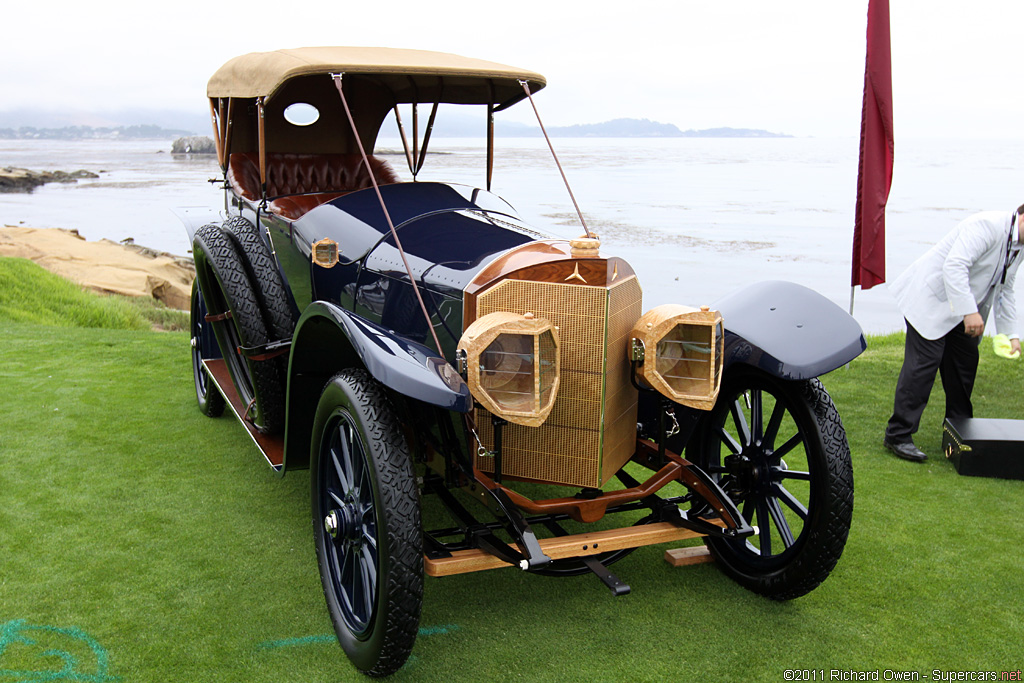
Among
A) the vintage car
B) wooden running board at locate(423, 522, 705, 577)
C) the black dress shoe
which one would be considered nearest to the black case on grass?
the black dress shoe

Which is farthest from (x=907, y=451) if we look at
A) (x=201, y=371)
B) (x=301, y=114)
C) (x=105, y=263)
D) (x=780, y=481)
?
(x=105, y=263)

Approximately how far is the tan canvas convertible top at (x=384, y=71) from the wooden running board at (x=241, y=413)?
1.51 metres

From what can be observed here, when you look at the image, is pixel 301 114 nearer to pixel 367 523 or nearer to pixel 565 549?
pixel 367 523

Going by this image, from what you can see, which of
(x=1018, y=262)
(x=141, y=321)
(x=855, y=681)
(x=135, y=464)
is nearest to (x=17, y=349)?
(x=141, y=321)

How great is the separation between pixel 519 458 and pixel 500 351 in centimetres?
49

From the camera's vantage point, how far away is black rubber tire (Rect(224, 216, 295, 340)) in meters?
3.80

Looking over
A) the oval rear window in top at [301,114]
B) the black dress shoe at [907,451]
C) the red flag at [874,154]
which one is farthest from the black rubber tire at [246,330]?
the red flag at [874,154]

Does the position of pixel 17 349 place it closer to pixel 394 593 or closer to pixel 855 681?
pixel 394 593

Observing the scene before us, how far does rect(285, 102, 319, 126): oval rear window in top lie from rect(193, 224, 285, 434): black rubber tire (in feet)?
3.58

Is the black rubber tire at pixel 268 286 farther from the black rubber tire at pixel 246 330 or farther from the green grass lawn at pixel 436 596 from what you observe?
the green grass lawn at pixel 436 596

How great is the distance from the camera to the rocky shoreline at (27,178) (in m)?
22.6

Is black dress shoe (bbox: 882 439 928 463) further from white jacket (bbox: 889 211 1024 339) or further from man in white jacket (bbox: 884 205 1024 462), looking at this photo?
white jacket (bbox: 889 211 1024 339)

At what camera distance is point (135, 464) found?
420 cm

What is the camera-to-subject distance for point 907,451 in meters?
4.43
